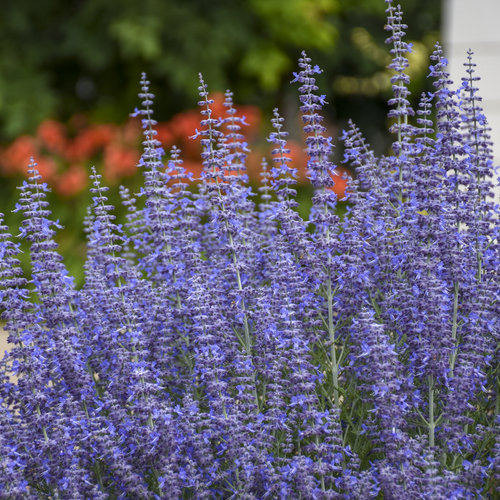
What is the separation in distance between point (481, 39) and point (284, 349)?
5155 millimetres

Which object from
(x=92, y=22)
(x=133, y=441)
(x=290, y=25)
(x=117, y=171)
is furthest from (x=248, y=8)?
(x=133, y=441)

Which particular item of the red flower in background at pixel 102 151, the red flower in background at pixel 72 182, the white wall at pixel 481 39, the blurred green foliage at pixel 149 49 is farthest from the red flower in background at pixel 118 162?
the white wall at pixel 481 39

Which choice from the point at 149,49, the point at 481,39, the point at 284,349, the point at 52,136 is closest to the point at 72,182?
the point at 52,136

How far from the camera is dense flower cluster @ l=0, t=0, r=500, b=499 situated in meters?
2.46

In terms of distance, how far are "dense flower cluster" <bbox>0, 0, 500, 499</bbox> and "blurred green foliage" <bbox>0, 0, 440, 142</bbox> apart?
6.21 meters

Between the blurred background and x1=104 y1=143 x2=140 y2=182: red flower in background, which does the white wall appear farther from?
x1=104 y1=143 x2=140 y2=182: red flower in background

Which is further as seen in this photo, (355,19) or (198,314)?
(355,19)

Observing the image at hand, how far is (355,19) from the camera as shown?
1162 centimetres

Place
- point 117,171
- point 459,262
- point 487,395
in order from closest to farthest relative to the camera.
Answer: point 459,262 → point 487,395 → point 117,171

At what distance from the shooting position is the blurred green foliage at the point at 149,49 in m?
9.35

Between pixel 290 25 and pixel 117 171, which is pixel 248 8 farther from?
pixel 117 171

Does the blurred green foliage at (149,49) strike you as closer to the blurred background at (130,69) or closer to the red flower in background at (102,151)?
the blurred background at (130,69)

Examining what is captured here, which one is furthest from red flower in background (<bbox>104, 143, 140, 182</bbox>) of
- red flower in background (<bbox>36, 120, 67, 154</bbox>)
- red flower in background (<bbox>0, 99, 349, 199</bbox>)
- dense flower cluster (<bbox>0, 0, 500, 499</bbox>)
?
dense flower cluster (<bbox>0, 0, 500, 499</bbox>)

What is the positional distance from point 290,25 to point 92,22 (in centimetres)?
230
